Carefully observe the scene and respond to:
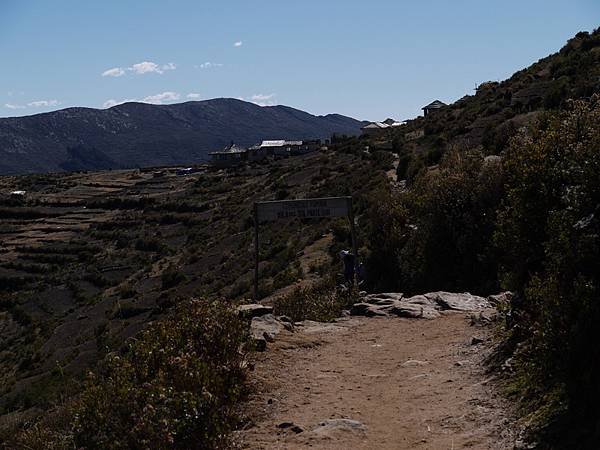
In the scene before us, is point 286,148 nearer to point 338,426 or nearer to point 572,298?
point 338,426

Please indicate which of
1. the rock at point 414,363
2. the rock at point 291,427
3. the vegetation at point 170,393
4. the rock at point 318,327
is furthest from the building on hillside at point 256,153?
the rock at point 291,427

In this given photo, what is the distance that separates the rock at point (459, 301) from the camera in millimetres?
11523

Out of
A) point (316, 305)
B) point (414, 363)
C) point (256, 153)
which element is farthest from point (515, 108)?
point (256, 153)

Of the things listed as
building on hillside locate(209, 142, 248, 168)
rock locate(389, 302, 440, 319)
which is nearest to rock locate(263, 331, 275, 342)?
rock locate(389, 302, 440, 319)

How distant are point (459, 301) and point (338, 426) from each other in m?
5.97

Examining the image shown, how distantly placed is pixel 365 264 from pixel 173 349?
10.6 m

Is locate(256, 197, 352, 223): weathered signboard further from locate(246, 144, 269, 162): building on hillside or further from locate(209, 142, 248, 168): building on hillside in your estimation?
locate(209, 142, 248, 168): building on hillside

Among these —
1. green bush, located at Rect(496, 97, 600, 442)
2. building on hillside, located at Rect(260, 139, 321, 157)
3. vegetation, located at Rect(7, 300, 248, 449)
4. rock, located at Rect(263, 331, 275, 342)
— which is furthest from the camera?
building on hillside, located at Rect(260, 139, 321, 157)

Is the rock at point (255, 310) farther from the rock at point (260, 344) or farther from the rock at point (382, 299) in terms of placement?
the rock at point (382, 299)

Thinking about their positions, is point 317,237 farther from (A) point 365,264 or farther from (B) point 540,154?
(B) point 540,154

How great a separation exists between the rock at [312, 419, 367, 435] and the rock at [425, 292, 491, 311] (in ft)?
17.6

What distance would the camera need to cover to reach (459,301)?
11.9 m

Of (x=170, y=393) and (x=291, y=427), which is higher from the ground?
(x=170, y=393)

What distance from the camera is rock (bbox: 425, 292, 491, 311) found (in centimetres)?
1152
